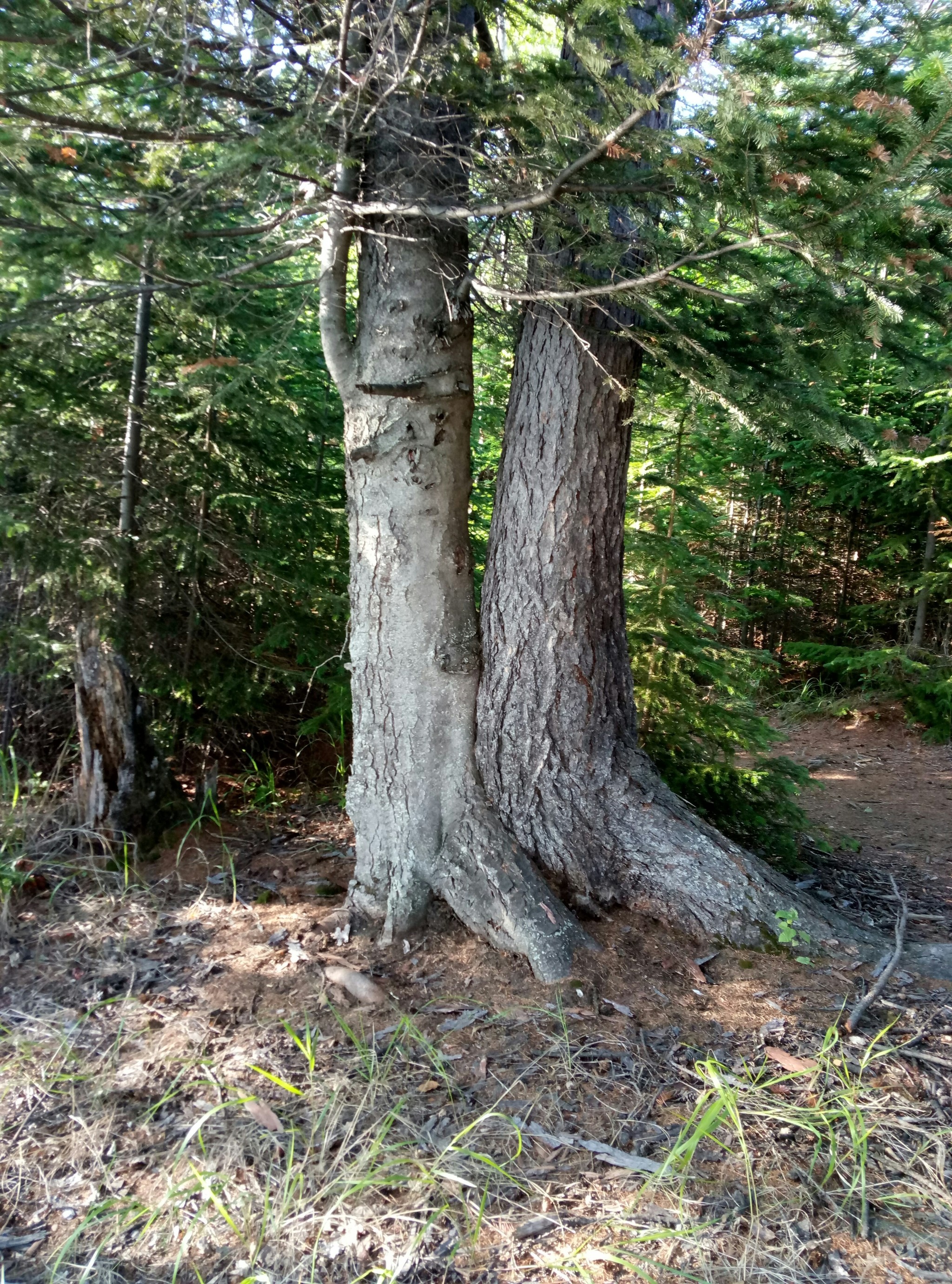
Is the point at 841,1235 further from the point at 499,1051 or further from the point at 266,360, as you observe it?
the point at 266,360

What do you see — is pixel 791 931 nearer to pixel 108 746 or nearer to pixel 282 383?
pixel 108 746

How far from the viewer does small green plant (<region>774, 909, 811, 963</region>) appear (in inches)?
130

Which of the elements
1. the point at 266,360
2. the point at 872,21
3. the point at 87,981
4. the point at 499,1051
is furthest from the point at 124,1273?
the point at 872,21

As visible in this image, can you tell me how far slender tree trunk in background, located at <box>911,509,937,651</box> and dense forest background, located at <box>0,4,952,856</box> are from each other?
117 inches

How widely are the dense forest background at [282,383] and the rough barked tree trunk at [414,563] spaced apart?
1.10 feet

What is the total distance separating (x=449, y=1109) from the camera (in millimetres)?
2641

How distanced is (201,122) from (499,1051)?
3.96 meters

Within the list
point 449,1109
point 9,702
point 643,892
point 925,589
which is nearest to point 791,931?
point 643,892

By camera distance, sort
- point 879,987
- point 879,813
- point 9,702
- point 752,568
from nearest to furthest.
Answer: point 879,987
point 9,702
point 879,813
point 752,568

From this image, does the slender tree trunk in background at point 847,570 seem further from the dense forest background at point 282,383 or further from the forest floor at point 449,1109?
the forest floor at point 449,1109

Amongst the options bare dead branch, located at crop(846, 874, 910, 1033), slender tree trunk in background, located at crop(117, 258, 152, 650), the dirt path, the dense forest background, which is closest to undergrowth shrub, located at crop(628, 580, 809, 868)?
the dense forest background

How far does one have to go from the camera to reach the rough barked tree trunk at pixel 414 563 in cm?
348

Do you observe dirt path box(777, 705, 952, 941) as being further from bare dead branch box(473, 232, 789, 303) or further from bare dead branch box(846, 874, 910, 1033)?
bare dead branch box(473, 232, 789, 303)

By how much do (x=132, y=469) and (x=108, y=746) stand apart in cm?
162
